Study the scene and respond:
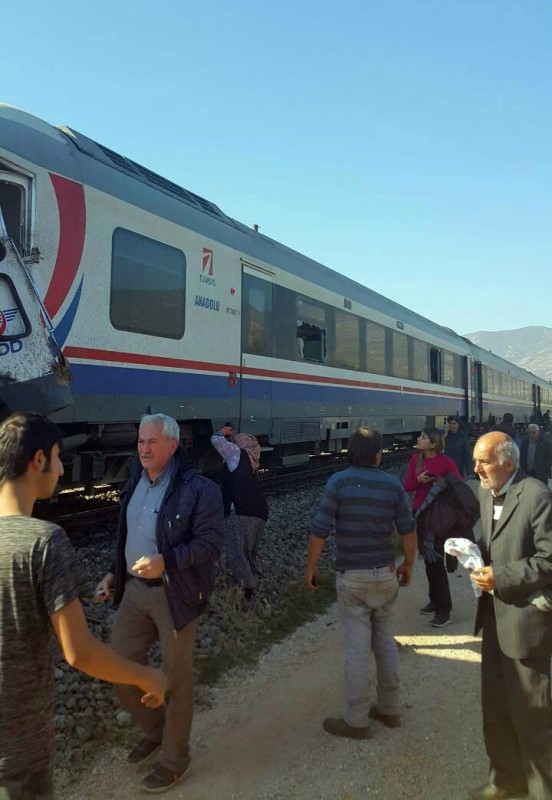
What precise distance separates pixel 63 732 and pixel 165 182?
6411mm

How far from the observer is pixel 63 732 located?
3434 millimetres

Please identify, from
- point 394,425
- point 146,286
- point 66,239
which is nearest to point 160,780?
point 66,239

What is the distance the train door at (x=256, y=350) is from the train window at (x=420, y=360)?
7140mm

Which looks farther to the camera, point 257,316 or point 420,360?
point 420,360

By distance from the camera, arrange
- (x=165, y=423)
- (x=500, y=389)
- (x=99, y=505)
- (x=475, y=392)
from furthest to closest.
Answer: (x=500, y=389) → (x=475, y=392) → (x=99, y=505) → (x=165, y=423)

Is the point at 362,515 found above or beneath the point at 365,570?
above

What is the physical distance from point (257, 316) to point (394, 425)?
6.10 meters

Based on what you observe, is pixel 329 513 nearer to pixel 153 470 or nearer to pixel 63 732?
pixel 153 470

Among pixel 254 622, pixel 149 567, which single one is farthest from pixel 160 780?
pixel 254 622

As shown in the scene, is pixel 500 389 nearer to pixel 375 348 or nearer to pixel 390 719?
pixel 375 348

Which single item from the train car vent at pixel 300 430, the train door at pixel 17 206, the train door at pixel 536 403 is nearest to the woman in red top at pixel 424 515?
the train door at pixel 17 206

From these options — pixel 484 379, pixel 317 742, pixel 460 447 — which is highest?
pixel 484 379

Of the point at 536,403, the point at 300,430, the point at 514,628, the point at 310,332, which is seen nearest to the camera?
the point at 514,628

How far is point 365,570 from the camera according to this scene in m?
3.70
